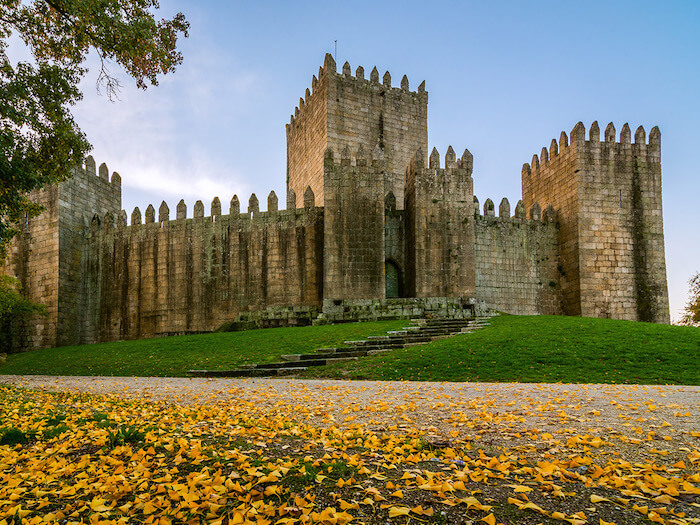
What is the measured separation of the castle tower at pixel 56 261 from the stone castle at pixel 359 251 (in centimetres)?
7

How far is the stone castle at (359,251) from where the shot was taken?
22.5m

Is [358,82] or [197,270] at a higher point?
[358,82]

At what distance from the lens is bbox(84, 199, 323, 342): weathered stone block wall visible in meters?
23.2

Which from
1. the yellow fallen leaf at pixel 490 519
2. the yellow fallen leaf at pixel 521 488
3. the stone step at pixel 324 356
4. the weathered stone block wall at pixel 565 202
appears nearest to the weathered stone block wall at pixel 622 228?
the weathered stone block wall at pixel 565 202

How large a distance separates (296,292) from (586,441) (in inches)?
734

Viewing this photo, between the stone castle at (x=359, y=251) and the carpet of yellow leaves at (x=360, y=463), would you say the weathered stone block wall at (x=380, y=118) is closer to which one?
the stone castle at (x=359, y=251)

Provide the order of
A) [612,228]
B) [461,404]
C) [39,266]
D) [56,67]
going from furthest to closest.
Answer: [612,228], [39,266], [56,67], [461,404]

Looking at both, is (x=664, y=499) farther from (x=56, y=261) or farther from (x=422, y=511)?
(x=56, y=261)

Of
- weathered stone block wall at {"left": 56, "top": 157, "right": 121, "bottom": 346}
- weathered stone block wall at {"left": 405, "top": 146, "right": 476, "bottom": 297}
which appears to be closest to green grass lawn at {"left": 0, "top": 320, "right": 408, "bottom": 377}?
weathered stone block wall at {"left": 405, "top": 146, "right": 476, "bottom": 297}

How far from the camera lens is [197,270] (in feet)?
78.8

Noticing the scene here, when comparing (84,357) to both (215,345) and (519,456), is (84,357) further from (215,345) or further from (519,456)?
(519,456)

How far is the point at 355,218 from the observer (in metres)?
22.5

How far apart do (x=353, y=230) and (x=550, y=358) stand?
11.2 metres

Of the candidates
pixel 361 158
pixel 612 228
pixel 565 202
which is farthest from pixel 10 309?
pixel 612 228
